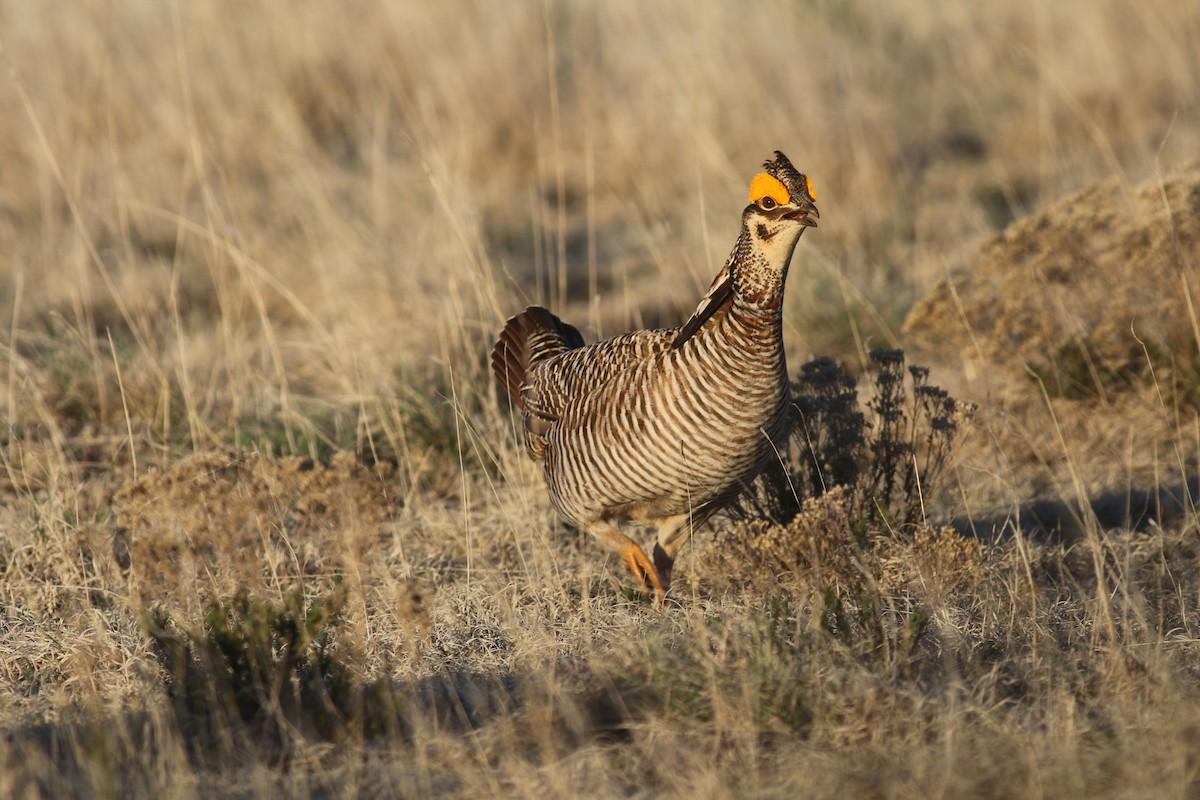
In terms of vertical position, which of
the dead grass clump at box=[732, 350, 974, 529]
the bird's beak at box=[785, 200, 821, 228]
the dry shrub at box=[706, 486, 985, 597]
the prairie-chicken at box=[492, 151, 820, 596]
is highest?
the bird's beak at box=[785, 200, 821, 228]

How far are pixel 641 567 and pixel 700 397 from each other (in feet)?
2.54

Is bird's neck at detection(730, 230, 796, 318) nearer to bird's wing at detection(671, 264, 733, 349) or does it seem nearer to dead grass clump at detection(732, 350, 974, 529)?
bird's wing at detection(671, 264, 733, 349)

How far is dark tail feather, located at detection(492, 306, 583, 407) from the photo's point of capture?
16.6 ft

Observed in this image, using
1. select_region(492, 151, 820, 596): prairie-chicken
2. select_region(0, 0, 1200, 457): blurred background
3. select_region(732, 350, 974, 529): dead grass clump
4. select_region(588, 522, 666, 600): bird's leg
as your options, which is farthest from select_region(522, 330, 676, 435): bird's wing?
select_region(0, 0, 1200, 457): blurred background

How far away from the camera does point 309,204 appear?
752 centimetres

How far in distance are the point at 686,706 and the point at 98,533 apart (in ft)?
8.32

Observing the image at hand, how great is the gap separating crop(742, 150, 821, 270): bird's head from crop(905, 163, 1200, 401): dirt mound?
1.44 metres

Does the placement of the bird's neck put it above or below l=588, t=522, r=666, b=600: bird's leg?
above

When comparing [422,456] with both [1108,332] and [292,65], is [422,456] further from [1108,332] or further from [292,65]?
[292,65]

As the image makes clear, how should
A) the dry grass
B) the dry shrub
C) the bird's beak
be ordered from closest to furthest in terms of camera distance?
1. the dry grass
2. the bird's beak
3. the dry shrub

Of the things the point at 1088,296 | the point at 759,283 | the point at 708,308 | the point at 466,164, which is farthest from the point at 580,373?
the point at 466,164

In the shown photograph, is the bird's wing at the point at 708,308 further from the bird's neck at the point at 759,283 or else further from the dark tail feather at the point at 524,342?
the dark tail feather at the point at 524,342

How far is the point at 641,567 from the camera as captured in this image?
4422mm

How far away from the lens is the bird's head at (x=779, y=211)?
385 centimetres
